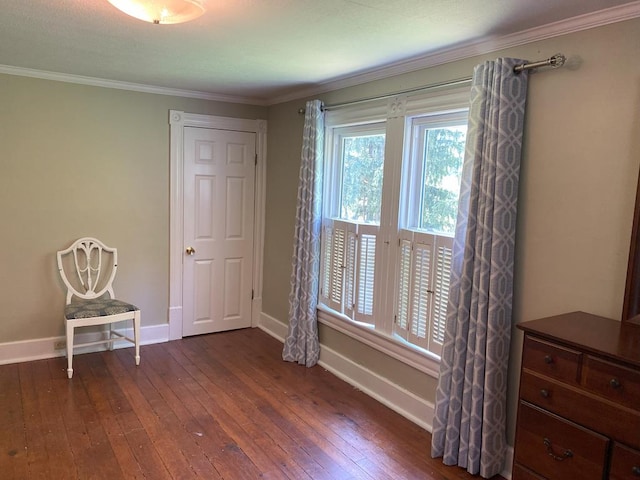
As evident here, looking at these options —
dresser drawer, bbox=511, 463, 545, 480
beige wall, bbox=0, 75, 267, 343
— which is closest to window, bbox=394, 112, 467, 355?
dresser drawer, bbox=511, 463, 545, 480

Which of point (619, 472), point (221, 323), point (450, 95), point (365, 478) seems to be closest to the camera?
point (619, 472)

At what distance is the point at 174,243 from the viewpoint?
4.49 metres

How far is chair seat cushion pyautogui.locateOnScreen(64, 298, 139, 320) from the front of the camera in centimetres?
367

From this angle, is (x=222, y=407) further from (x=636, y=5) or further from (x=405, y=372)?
(x=636, y=5)

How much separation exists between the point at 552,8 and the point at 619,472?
186cm

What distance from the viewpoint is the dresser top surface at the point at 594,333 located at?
175cm

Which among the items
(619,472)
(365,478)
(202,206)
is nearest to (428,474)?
(365,478)

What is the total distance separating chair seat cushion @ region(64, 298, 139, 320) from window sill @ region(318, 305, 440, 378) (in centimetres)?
159

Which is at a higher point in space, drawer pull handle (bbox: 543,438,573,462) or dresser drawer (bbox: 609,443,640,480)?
dresser drawer (bbox: 609,443,640,480)

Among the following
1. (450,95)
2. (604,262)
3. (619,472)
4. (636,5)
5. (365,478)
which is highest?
(636,5)

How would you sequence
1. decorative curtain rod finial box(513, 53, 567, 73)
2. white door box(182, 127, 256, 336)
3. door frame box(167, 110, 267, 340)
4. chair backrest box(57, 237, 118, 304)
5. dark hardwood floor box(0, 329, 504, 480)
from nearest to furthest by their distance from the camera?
1. decorative curtain rod finial box(513, 53, 567, 73)
2. dark hardwood floor box(0, 329, 504, 480)
3. chair backrest box(57, 237, 118, 304)
4. door frame box(167, 110, 267, 340)
5. white door box(182, 127, 256, 336)

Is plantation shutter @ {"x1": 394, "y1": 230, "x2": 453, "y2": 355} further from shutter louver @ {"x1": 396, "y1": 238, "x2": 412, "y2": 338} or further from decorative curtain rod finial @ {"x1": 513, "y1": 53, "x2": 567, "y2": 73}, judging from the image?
decorative curtain rod finial @ {"x1": 513, "y1": 53, "x2": 567, "y2": 73}

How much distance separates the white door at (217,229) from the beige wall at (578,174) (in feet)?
8.31

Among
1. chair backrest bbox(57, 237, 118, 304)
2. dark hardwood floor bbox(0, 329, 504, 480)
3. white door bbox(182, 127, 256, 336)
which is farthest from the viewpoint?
white door bbox(182, 127, 256, 336)
